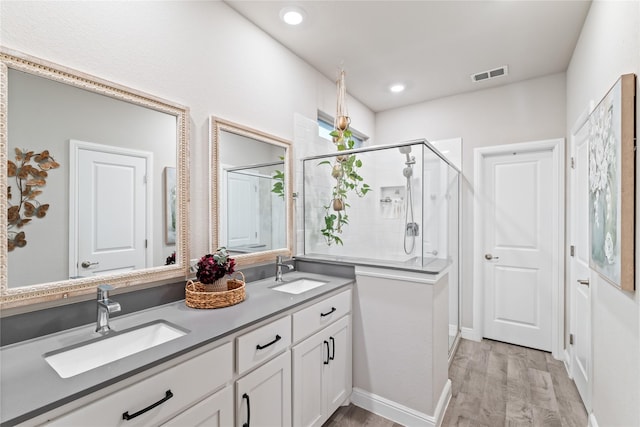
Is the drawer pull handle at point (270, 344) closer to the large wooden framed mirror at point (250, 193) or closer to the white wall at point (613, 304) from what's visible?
the large wooden framed mirror at point (250, 193)

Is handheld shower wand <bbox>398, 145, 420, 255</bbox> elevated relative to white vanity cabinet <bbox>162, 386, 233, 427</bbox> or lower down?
elevated

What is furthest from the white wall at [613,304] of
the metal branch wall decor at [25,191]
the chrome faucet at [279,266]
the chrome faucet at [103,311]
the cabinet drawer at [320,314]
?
the metal branch wall decor at [25,191]

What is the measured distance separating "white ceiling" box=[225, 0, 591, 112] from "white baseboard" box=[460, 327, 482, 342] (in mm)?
2613

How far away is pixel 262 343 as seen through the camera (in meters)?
1.42

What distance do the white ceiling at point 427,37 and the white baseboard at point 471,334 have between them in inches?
103

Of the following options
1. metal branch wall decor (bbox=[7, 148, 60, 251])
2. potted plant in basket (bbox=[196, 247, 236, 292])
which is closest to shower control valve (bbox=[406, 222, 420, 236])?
potted plant in basket (bbox=[196, 247, 236, 292])

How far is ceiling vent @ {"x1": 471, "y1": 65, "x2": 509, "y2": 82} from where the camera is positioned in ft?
9.34

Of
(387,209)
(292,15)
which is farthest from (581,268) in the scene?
(292,15)

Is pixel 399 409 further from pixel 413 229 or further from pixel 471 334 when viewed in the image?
pixel 471 334

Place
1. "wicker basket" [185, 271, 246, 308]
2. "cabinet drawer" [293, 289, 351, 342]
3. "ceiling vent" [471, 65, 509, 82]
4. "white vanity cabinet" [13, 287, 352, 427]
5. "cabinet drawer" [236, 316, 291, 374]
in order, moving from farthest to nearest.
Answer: "ceiling vent" [471, 65, 509, 82]
"cabinet drawer" [293, 289, 351, 342]
"wicker basket" [185, 271, 246, 308]
"cabinet drawer" [236, 316, 291, 374]
"white vanity cabinet" [13, 287, 352, 427]

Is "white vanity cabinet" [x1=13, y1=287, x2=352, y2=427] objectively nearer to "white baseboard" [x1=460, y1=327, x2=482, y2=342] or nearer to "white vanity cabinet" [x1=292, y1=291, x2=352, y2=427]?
"white vanity cabinet" [x1=292, y1=291, x2=352, y2=427]

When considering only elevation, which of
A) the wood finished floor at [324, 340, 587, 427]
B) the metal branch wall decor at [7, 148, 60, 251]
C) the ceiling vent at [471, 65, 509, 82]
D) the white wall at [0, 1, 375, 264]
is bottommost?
the wood finished floor at [324, 340, 587, 427]

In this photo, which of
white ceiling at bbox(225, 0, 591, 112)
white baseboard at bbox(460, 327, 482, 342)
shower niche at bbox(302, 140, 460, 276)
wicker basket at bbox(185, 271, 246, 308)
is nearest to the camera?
wicker basket at bbox(185, 271, 246, 308)

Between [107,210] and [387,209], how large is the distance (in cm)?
224
